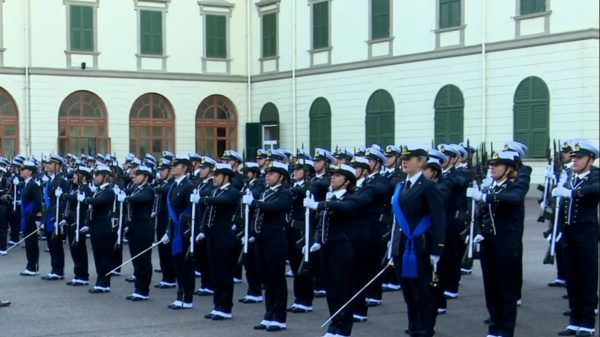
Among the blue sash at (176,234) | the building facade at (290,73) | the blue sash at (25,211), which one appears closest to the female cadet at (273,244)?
the blue sash at (176,234)

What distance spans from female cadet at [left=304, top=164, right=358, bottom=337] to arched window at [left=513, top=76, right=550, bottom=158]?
64.1 ft

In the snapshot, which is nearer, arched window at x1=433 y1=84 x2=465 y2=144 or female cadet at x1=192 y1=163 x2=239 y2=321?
female cadet at x1=192 y1=163 x2=239 y2=321

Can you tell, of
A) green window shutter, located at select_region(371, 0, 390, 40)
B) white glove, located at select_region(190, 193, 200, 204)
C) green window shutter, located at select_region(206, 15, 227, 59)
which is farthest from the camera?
green window shutter, located at select_region(206, 15, 227, 59)

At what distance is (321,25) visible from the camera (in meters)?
35.3

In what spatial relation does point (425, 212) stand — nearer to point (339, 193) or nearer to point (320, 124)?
point (339, 193)

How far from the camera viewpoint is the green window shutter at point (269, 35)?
37688 millimetres

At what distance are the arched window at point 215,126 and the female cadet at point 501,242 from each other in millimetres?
29262

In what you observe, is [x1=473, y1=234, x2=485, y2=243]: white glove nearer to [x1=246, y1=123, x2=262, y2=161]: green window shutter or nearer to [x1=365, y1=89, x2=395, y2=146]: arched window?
[x1=365, y1=89, x2=395, y2=146]: arched window

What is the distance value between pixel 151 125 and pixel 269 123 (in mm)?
4912

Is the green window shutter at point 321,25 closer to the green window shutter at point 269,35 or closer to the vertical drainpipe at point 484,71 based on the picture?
the green window shutter at point 269,35

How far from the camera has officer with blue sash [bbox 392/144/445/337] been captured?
29.1 ft

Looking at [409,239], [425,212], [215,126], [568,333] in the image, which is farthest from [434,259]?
[215,126]

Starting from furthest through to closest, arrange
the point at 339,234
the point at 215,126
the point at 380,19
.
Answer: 1. the point at 215,126
2. the point at 380,19
3. the point at 339,234

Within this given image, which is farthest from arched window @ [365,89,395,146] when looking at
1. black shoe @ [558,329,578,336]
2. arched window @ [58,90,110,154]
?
black shoe @ [558,329,578,336]
